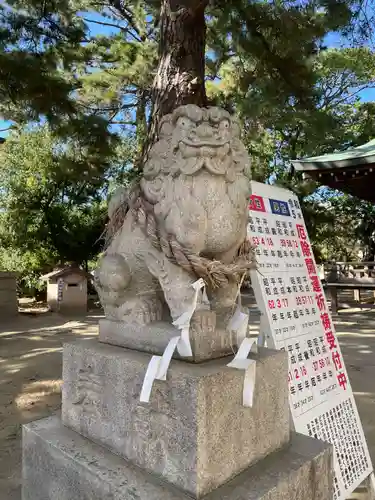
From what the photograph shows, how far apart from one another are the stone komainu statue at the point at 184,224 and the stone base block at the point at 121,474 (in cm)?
47

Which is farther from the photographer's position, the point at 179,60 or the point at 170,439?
Result: the point at 179,60

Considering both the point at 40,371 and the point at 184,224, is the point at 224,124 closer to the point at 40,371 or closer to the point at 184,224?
the point at 184,224

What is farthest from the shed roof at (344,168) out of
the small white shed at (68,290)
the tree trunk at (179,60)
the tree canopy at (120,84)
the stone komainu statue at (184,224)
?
the small white shed at (68,290)

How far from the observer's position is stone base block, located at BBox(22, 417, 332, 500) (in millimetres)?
1093

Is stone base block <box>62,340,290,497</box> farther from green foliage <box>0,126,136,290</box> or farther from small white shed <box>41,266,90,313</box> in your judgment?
green foliage <box>0,126,136,290</box>

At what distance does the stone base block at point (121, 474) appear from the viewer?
3.59 feet

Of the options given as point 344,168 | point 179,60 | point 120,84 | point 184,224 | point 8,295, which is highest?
point 120,84

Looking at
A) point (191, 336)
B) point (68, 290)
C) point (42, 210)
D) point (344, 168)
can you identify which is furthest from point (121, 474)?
point (42, 210)

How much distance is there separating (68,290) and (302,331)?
6429mm

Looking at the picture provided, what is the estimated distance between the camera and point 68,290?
7586mm

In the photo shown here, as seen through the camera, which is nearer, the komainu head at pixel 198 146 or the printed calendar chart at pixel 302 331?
the komainu head at pixel 198 146

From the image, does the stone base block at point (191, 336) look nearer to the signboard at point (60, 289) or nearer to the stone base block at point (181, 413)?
the stone base block at point (181, 413)

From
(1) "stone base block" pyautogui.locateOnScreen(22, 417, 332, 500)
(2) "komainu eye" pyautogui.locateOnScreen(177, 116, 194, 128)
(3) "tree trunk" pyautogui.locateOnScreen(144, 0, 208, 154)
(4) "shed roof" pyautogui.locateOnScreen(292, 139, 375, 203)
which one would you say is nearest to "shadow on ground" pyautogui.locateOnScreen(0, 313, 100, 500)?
(1) "stone base block" pyautogui.locateOnScreen(22, 417, 332, 500)

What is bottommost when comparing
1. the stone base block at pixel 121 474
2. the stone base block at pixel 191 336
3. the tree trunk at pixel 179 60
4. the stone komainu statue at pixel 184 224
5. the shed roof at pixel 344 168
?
the stone base block at pixel 121 474
